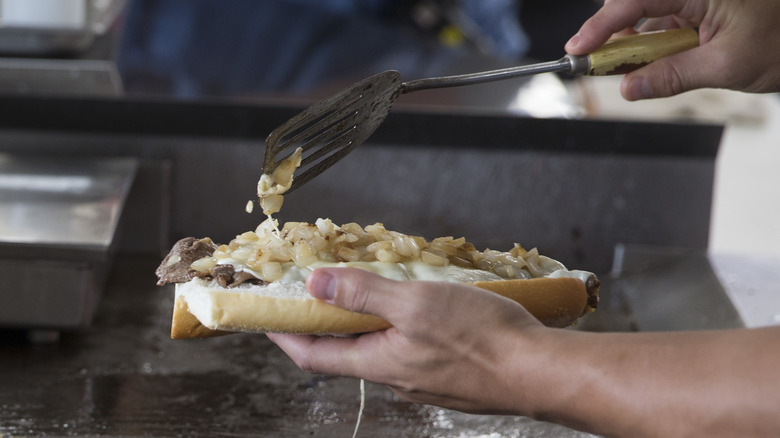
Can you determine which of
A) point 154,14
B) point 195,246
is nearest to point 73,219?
point 195,246

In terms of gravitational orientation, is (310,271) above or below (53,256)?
above

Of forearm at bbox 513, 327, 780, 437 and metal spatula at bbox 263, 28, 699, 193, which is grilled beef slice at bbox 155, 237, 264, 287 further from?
forearm at bbox 513, 327, 780, 437

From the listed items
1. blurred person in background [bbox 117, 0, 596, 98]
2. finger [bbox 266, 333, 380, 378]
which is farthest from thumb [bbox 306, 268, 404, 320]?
blurred person in background [bbox 117, 0, 596, 98]

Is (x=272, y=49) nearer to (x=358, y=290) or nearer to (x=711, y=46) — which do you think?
(x=711, y=46)

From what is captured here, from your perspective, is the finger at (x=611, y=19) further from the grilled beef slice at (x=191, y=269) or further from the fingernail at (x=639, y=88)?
the grilled beef slice at (x=191, y=269)

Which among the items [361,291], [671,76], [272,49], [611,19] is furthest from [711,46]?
[272,49]

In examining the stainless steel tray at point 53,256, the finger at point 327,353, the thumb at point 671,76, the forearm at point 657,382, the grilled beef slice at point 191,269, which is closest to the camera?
the forearm at point 657,382

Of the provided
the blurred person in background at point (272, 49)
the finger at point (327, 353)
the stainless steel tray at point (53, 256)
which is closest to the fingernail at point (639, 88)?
the finger at point (327, 353)
